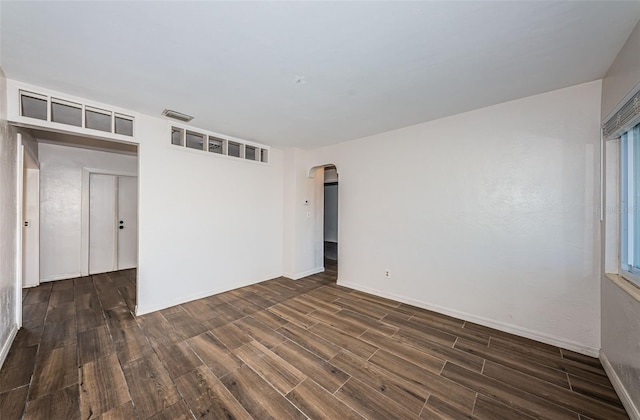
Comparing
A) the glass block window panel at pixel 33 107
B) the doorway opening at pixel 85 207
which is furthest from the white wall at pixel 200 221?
the doorway opening at pixel 85 207

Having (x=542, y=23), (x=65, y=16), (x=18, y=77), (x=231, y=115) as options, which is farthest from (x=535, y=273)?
(x=18, y=77)

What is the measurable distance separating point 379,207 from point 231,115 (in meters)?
2.53

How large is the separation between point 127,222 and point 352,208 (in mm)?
5007

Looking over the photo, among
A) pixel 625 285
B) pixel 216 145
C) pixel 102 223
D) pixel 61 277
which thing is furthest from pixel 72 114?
pixel 625 285

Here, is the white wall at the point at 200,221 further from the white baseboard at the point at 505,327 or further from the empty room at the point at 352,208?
the white baseboard at the point at 505,327

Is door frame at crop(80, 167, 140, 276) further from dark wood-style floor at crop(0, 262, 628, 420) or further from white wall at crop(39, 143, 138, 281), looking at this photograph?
dark wood-style floor at crop(0, 262, 628, 420)

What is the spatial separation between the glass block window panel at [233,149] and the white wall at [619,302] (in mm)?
4412

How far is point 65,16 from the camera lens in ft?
4.78

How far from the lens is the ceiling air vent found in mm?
2913

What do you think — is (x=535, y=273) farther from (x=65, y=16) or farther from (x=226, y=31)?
(x=65, y=16)

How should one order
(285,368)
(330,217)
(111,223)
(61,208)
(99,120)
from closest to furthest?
1. (285,368)
2. (99,120)
3. (61,208)
4. (111,223)
5. (330,217)

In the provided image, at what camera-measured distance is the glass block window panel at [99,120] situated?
9.01 ft

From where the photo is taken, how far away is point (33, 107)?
2395mm

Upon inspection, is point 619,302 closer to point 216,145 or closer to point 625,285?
point 625,285
